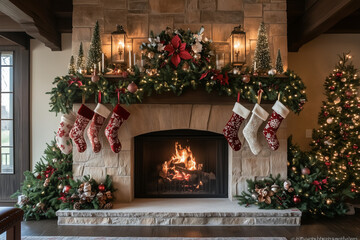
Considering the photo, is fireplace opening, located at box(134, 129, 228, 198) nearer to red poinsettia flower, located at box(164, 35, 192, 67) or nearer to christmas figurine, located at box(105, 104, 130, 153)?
christmas figurine, located at box(105, 104, 130, 153)

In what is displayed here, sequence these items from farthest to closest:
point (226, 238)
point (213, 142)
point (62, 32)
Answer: point (62, 32)
point (213, 142)
point (226, 238)

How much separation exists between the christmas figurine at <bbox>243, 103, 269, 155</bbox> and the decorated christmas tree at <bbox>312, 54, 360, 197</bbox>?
101 cm

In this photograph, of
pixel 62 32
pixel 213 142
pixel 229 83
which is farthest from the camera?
pixel 62 32

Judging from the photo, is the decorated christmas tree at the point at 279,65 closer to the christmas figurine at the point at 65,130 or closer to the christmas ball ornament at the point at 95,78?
the christmas ball ornament at the point at 95,78

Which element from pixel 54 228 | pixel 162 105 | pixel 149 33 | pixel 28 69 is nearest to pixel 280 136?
pixel 162 105

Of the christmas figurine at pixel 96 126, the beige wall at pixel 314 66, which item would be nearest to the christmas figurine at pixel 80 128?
the christmas figurine at pixel 96 126

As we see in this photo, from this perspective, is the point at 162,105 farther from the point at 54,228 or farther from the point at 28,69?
the point at 28,69

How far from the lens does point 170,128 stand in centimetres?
306

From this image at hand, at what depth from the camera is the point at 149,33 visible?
310 cm

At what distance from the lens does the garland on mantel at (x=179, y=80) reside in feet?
9.16

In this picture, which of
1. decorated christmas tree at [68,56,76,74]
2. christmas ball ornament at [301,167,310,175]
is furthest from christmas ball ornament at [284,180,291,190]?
decorated christmas tree at [68,56,76,74]

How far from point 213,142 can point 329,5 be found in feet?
6.61

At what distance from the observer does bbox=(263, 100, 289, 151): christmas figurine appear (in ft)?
9.29

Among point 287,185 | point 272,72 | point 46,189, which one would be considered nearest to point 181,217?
point 287,185
